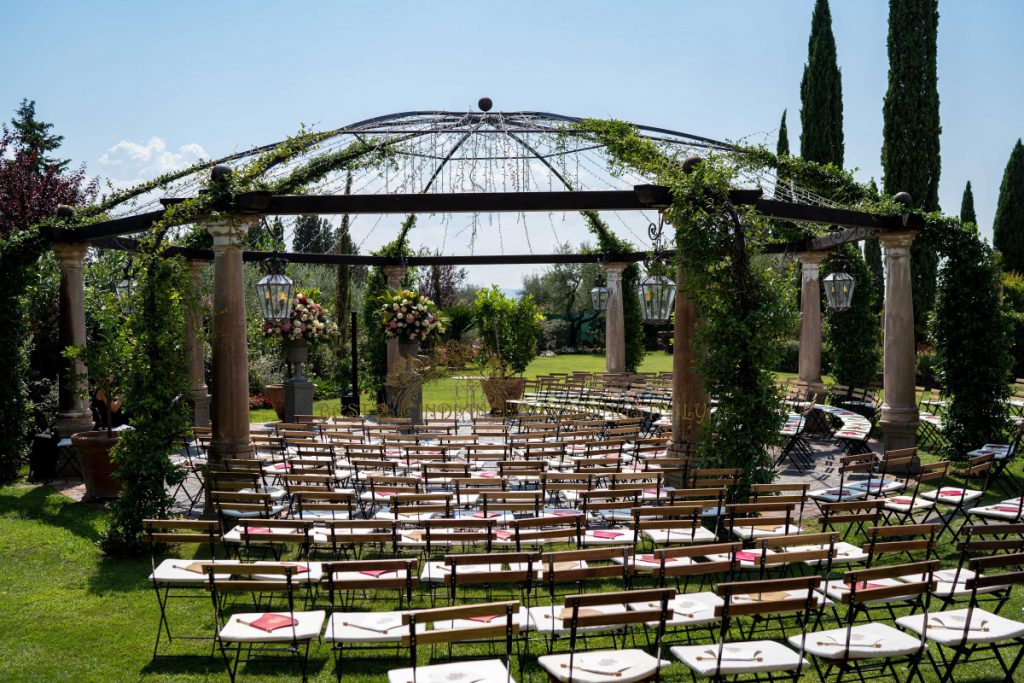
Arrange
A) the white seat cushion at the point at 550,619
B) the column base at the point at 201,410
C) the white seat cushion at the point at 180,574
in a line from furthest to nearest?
the column base at the point at 201,410, the white seat cushion at the point at 180,574, the white seat cushion at the point at 550,619

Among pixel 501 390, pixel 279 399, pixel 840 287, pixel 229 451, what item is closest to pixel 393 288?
pixel 501 390

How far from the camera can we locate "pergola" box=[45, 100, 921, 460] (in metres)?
9.77

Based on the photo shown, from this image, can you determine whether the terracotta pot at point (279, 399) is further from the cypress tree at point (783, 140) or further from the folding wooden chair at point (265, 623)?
the cypress tree at point (783, 140)

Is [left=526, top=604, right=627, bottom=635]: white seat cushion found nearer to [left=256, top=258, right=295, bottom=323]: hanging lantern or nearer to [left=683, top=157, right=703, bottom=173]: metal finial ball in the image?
[left=683, top=157, right=703, bottom=173]: metal finial ball

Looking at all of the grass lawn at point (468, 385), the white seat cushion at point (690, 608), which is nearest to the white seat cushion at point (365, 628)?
the white seat cushion at point (690, 608)

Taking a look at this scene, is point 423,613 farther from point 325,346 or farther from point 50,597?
point 325,346

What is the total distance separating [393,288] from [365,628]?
50.0 feet

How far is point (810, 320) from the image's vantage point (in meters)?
16.8

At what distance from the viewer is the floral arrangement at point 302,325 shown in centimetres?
A: 1747

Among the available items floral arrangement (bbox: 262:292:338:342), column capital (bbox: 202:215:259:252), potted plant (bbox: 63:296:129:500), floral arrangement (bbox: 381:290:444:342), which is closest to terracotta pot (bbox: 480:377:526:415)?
floral arrangement (bbox: 381:290:444:342)

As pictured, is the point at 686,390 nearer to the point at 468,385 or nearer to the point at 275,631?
the point at 275,631

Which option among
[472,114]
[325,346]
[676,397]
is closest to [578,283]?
[325,346]

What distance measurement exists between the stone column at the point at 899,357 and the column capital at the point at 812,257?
368 cm

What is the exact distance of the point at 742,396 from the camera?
921 cm
